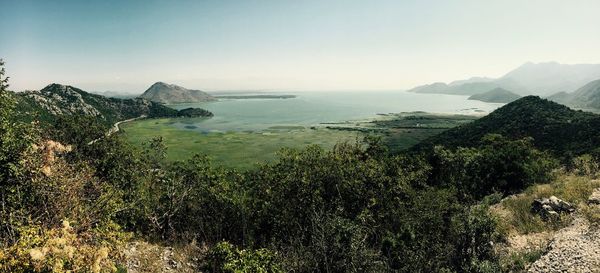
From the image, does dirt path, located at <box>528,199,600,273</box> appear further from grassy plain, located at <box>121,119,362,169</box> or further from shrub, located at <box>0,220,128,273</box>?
grassy plain, located at <box>121,119,362,169</box>

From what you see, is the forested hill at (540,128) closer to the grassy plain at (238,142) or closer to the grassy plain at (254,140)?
the grassy plain at (254,140)

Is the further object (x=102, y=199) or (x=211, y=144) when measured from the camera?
(x=211, y=144)

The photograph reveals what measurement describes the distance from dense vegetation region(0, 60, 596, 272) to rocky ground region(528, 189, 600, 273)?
2594 mm

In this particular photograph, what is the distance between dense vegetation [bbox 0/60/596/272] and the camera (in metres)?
14.7

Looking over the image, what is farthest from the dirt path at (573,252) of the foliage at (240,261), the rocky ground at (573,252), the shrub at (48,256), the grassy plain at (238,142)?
the grassy plain at (238,142)

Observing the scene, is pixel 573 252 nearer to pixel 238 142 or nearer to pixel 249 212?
pixel 249 212

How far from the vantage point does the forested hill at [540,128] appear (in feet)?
237

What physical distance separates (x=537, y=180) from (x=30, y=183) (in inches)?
1733

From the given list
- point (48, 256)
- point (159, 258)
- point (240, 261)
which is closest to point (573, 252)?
point (240, 261)

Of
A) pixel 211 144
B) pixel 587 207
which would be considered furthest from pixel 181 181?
pixel 211 144

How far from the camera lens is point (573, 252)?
16938mm

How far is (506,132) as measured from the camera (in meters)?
96.8

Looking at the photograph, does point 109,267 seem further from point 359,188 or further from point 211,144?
point 211,144

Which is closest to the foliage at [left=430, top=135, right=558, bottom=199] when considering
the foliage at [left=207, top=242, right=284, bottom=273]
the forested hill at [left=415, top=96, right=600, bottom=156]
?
the forested hill at [left=415, top=96, right=600, bottom=156]
